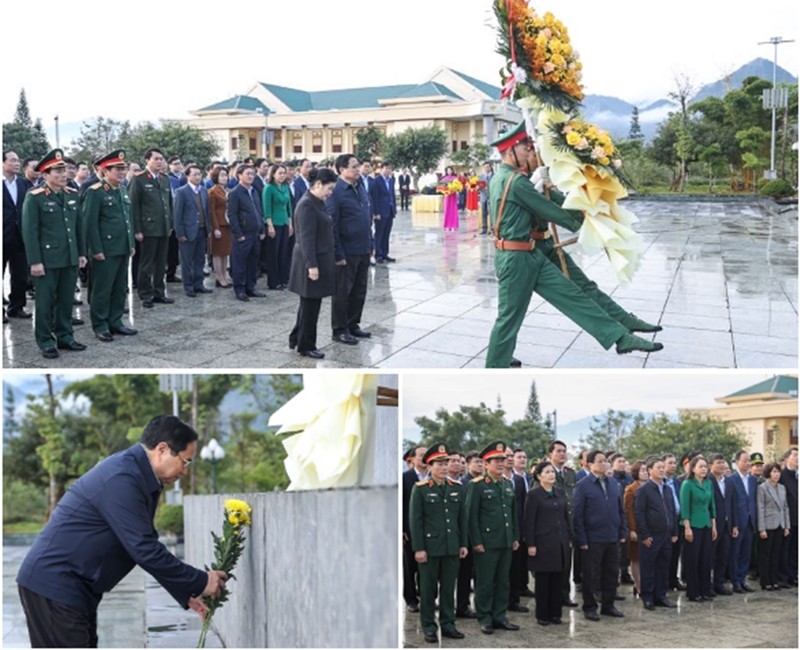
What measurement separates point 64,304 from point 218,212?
3.13m

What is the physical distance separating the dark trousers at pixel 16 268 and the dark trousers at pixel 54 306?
1312 mm

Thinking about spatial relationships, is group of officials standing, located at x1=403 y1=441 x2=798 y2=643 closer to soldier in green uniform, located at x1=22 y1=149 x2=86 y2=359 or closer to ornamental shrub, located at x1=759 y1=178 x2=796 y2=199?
soldier in green uniform, located at x1=22 y1=149 x2=86 y2=359

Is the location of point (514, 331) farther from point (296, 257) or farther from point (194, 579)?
point (194, 579)

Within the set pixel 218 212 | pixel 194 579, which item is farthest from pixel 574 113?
pixel 218 212

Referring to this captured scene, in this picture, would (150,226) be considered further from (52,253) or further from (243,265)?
(52,253)

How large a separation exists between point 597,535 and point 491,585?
971 mm

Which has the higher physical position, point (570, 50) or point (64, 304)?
point (570, 50)

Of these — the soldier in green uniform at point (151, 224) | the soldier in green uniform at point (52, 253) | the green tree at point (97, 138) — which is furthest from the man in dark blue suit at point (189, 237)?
the green tree at point (97, 138)

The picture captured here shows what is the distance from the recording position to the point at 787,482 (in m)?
7.29

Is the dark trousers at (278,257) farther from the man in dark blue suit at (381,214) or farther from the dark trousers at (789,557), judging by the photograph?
the dark trousers at (789,557)

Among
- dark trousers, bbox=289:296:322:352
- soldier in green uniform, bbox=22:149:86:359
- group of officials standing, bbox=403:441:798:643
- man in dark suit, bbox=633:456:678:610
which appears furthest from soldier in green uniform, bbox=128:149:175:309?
→ man in dark suit, bbox=633:456:678:610

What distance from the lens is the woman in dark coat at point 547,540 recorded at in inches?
219

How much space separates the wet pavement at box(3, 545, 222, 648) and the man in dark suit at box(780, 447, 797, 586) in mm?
4722

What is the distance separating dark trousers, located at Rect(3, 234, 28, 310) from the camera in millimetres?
7668
